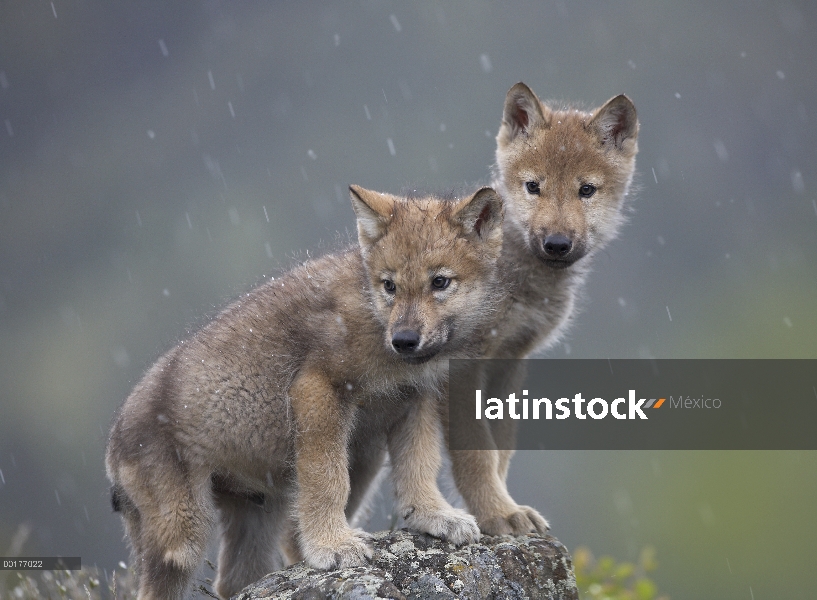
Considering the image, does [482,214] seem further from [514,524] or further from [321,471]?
[514,524]

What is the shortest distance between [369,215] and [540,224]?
1.26 m

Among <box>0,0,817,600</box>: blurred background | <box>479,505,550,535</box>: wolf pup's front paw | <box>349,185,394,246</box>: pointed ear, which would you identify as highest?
<box>0,0,817,600</box>: blurred background

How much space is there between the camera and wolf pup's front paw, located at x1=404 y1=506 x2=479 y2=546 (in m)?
5.82

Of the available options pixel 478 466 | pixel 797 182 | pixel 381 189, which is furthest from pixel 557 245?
pixel 797 182

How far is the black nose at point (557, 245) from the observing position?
6.61m

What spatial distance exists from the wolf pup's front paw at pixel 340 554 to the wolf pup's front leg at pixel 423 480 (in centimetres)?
38

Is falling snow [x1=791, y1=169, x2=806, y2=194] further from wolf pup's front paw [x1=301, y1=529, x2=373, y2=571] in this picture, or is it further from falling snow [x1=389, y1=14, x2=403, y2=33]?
wolf pup's front paw [x1=301, y1=529, x2=373, y2=571]

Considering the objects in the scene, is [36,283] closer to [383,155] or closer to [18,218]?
[18,218]

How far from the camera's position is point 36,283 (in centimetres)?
7794

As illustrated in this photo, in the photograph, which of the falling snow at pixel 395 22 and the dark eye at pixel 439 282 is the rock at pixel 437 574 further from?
the falling snow at pixel 395 22

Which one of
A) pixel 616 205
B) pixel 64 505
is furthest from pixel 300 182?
pixel 616 205

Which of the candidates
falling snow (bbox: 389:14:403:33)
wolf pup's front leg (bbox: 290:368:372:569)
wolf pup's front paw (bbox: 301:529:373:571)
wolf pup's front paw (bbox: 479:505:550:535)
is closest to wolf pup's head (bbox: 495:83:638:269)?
wolf pup's front paw (bbox: 479:505:550:535)

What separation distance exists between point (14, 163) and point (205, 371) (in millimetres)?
115345

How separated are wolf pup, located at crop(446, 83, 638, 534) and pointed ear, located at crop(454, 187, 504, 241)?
15.8 inches
